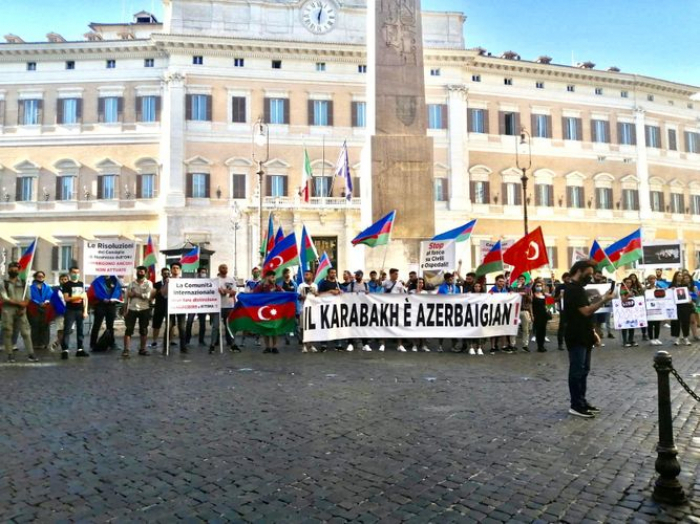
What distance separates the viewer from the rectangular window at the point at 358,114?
103 feet

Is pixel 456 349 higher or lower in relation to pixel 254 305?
lower

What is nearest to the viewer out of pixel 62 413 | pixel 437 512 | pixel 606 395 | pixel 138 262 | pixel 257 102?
pixel 437 512

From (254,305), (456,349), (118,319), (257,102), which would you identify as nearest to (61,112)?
(257,102)

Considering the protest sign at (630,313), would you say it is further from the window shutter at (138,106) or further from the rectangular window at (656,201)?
the rectangular window at (656,201)

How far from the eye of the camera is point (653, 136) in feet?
122

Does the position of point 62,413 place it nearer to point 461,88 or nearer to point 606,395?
point 606,395

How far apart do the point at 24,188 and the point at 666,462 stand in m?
33.8

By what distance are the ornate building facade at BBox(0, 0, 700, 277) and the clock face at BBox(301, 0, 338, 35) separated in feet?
0.27

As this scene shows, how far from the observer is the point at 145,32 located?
127 ft

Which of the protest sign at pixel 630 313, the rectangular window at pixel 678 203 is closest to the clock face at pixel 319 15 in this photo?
the rectangular window at pixel 678 203

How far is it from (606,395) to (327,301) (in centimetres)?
524

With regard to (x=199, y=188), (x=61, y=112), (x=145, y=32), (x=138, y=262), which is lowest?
(x=138, y=262)

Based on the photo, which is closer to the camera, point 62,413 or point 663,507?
point 663,507

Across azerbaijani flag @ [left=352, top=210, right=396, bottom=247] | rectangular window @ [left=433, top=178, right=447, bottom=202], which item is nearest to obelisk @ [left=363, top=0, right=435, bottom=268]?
azerbaijani flag @ [left=352, top=210, right=396, bottom=247]
